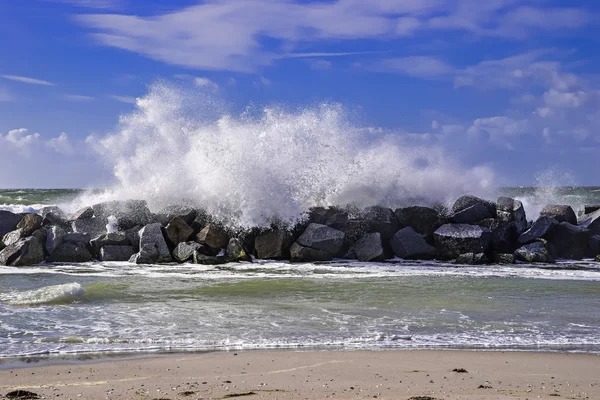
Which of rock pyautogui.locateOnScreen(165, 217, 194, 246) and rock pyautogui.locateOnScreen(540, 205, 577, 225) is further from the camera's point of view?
rock pyautogui.locateOnScreen(540, 205, 577, 225)

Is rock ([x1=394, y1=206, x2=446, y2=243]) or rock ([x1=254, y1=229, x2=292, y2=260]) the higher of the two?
rock ([x1=394, y1=206, x2=446, y2=243])

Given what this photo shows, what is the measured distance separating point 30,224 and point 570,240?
11.0 metres

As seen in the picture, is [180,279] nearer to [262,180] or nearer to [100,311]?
[100,311]

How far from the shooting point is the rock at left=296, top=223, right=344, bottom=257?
12.9m

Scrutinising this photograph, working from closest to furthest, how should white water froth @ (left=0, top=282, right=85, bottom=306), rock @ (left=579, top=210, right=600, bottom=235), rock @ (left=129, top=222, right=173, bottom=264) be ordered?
white water froth @ (left=0, top=282, right=85, bottom=306) → rock @ (left=129, top=222, right=173, bottom=264) → rock @ (left=579, top=210, right=600, bottom=235)

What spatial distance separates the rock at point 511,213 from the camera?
1417 cm

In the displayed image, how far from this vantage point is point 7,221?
14.4 metres

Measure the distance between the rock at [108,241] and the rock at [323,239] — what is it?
3.45m

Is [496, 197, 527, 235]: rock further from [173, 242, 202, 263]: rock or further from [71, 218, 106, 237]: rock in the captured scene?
[71, 218, 106, 237]: rock

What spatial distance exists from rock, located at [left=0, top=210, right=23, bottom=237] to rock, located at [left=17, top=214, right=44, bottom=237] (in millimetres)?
478

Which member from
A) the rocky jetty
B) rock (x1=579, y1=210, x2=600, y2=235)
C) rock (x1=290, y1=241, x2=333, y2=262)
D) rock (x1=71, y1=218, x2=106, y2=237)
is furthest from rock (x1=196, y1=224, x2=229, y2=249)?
rock (x1=579, y1=210, x2=600, y2=235)

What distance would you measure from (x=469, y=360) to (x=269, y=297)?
3.70 meters

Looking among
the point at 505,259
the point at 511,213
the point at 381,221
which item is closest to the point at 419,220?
the point at 381,221

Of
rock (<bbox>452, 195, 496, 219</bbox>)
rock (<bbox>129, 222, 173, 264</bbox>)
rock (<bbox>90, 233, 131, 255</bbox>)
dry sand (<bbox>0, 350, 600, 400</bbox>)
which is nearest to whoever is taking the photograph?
dry sand (<bbox>0, 350, 600, 400</bbox>)
